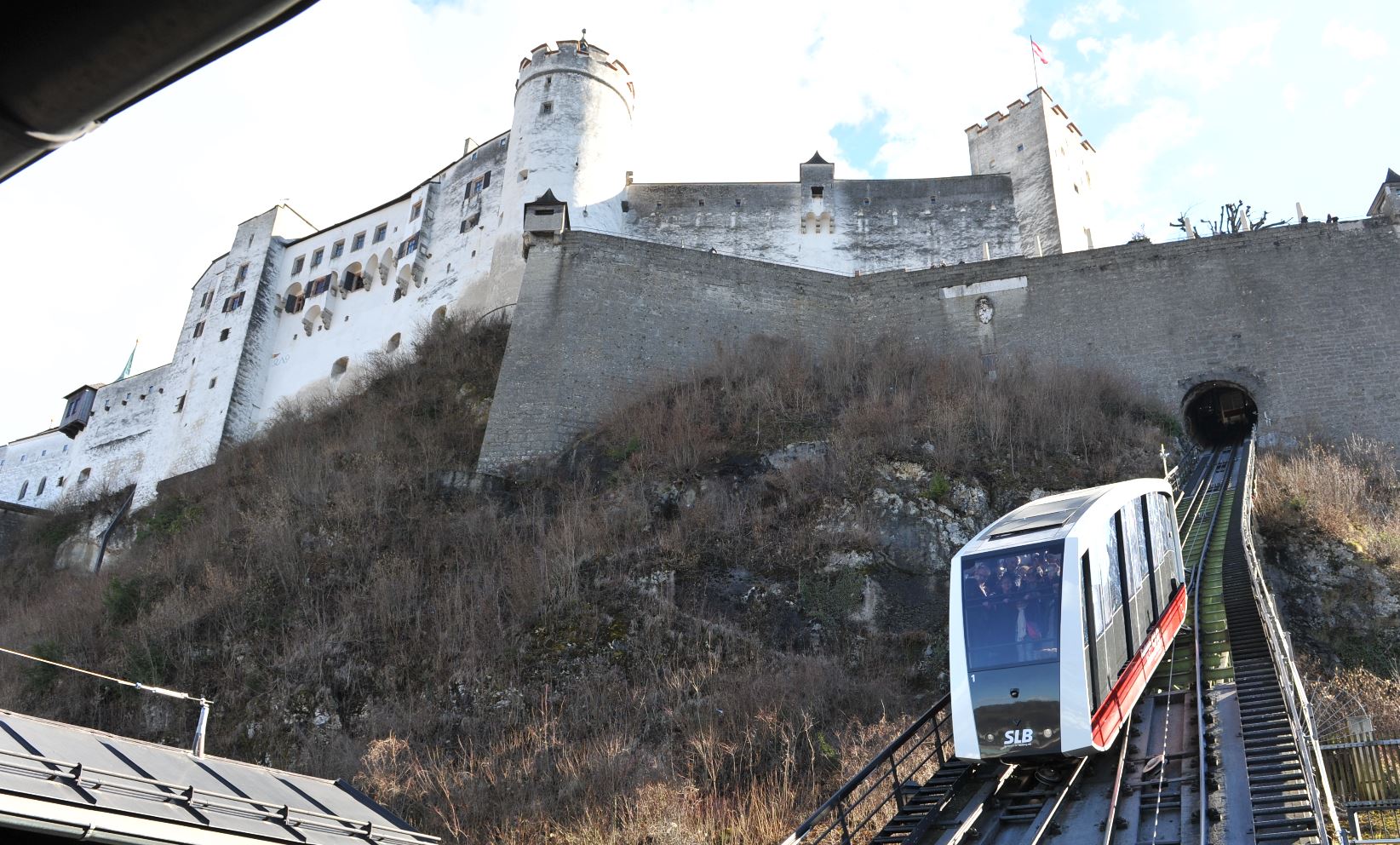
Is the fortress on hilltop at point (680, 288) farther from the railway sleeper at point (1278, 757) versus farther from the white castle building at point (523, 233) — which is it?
the railway sleeper at point (1278, 757)

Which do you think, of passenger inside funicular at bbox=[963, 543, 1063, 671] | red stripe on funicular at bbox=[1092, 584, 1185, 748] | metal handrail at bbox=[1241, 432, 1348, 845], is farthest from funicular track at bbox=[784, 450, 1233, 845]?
passenger inside funicular at bbox=[963, 543, 1063, 671]

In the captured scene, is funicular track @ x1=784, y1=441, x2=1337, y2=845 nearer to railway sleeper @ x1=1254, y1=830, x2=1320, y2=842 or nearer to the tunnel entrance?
railway sleeper @ x1=1254, y1=830, x2=1320, y2=842

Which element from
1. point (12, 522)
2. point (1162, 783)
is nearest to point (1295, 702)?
point (1162, 783)

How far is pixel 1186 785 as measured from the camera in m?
10.5

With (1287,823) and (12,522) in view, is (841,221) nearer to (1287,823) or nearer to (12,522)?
(12,522)

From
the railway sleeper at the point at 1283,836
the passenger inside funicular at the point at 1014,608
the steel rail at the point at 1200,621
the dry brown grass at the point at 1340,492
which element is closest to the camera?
the railway sleeper at the point at 1283,836

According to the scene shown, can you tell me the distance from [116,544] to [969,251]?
2977cm

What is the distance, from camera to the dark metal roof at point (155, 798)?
6793 mm

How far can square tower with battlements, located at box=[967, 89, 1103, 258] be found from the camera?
39750 mm

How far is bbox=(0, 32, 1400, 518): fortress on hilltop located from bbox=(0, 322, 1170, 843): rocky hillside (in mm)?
1901

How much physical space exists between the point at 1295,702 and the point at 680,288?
72.5 feet

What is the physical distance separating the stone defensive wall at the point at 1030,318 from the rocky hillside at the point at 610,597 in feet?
4.53

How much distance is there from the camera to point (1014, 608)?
463 inches

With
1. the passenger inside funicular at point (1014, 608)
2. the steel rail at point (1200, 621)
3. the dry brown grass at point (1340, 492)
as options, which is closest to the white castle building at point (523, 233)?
the dry brown grass at point (1340, 492)
